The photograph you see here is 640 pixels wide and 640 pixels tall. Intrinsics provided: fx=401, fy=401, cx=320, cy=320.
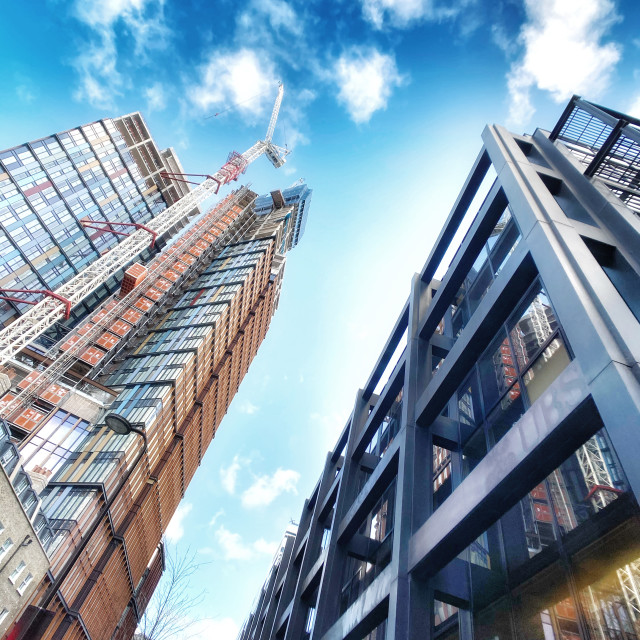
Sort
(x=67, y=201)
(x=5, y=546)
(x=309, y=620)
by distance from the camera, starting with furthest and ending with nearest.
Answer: (x=67, y=201) < (x=309, y=620) < (x=5, y=546)

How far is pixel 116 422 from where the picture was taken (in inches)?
831

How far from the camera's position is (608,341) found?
6.63 m

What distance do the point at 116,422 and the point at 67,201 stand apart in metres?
66.5

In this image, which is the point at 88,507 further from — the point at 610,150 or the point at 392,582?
the point at 610,150

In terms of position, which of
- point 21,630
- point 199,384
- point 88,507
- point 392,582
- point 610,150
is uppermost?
point 199,384

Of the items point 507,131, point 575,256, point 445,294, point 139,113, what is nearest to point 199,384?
point 445,294

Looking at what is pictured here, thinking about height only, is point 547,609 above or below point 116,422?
below

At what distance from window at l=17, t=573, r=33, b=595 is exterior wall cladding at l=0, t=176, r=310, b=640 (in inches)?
76.5

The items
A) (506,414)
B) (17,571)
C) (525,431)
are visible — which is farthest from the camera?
(17,571)

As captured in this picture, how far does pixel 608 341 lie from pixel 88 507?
36482 mm

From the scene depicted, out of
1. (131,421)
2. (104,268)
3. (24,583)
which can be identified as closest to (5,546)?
(24,583)

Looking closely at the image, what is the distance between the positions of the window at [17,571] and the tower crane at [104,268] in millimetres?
23006

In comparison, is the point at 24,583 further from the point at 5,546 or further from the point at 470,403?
the point at 470,403

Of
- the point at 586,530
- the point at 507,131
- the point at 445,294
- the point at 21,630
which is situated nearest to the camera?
the point at 586,530
